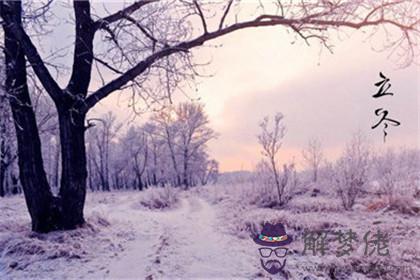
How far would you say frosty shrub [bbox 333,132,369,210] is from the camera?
7.58 m

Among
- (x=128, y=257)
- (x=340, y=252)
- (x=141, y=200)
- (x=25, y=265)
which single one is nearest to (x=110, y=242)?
(x=128, y=257)

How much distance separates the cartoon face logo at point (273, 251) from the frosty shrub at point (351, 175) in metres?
4.71

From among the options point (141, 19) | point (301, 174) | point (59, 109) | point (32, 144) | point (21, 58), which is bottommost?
point (301, 174)

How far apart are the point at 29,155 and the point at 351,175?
7.22m

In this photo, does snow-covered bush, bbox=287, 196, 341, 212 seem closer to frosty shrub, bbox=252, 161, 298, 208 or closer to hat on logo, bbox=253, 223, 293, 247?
frosty shrub, bbox=252, 161, 298, 208

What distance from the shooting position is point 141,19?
5.32 m

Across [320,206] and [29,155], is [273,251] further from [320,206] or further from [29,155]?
[320,206]

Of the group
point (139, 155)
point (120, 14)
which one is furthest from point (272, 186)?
point (139, 155)

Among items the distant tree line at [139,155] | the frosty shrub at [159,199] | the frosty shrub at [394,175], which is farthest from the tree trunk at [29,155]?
the distant tree line at [139,155]

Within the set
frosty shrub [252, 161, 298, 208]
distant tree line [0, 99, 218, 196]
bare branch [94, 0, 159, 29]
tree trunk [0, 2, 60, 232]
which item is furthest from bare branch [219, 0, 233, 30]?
distant tree line [0, 99, 218, 196]

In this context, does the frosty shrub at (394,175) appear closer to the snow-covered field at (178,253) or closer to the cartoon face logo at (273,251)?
the snow-covered field at (178,253)

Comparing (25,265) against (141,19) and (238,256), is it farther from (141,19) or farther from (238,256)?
(141,19)

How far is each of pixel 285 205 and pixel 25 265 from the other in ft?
23.6

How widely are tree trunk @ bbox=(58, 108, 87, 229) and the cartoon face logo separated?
3.17m
